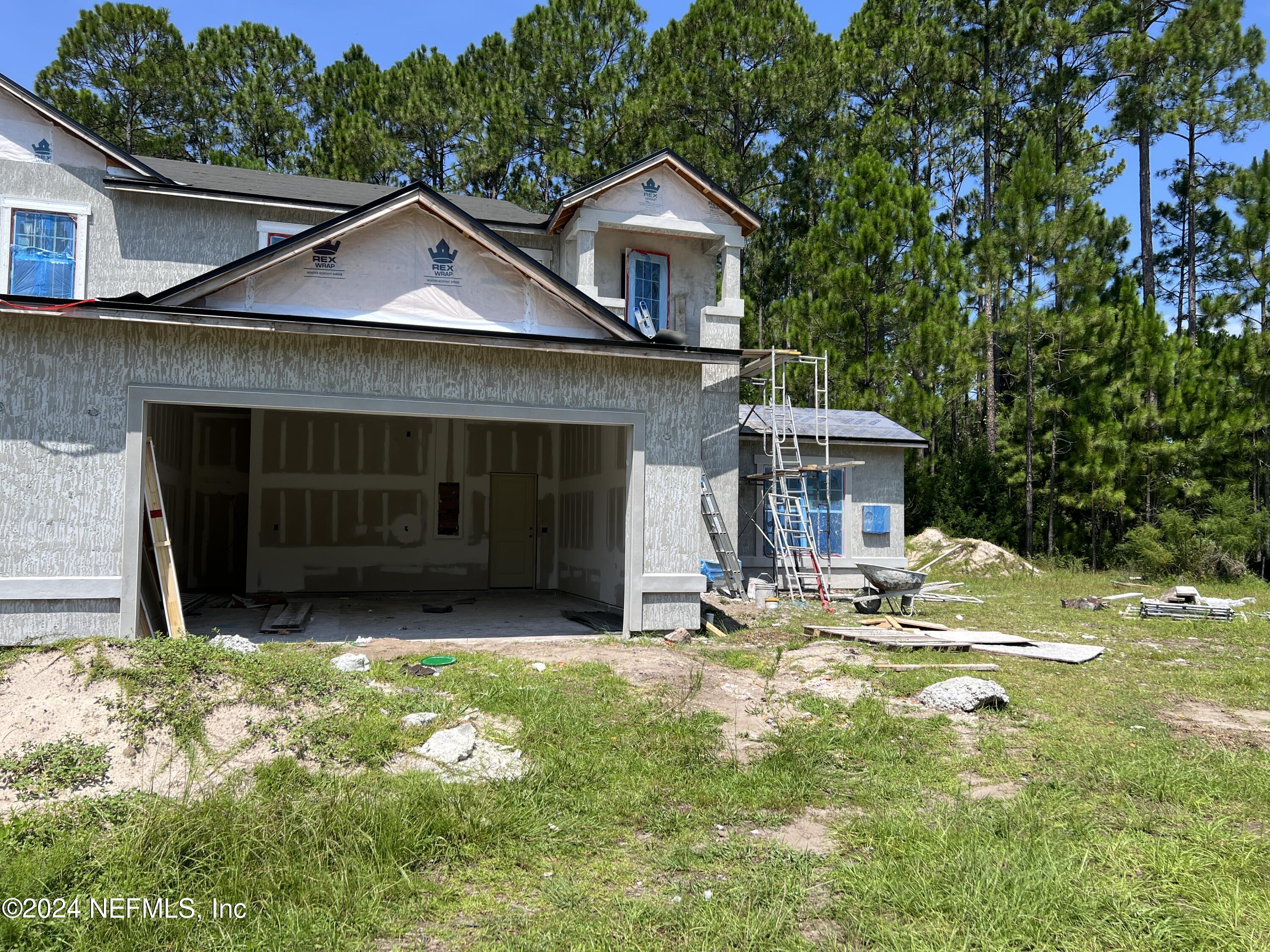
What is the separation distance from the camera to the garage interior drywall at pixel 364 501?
17844 mm

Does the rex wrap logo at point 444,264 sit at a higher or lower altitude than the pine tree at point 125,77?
lower

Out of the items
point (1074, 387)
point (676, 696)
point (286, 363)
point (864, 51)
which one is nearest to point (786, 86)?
point (864, 51)

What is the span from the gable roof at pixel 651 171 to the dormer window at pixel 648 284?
139 centimetres

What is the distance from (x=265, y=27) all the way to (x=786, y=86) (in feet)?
63.4

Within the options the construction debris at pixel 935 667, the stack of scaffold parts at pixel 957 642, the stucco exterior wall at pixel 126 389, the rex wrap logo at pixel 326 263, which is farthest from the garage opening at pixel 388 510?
the construction debris at pixel 935 667

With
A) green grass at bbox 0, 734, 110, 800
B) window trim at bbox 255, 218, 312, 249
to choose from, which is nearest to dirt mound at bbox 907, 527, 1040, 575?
window trim at bbox 255, 218, 312, 249

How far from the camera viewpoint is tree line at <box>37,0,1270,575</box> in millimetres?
25094

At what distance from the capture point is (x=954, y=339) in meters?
26.7

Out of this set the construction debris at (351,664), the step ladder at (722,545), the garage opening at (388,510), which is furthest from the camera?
the garage opening at (388,510)

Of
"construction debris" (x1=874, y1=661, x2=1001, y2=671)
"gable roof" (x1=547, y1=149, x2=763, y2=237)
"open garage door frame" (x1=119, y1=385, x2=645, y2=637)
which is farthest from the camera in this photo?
"gable roof" (x1=547, y1=149, x2=763, y2=237)

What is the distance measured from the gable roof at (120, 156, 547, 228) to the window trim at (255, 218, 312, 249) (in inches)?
16.5

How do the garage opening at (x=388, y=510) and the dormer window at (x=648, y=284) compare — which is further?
the dormer window at (x=648, y=284)

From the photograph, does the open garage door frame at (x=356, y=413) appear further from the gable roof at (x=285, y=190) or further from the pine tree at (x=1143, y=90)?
the pine tree at (x=1143, y=90)

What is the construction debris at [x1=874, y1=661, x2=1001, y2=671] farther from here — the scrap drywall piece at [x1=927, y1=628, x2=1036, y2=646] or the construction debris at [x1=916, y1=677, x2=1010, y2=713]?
the scrap drywall piece at [x1=927, y1=628, x2=1036, y2=646]
